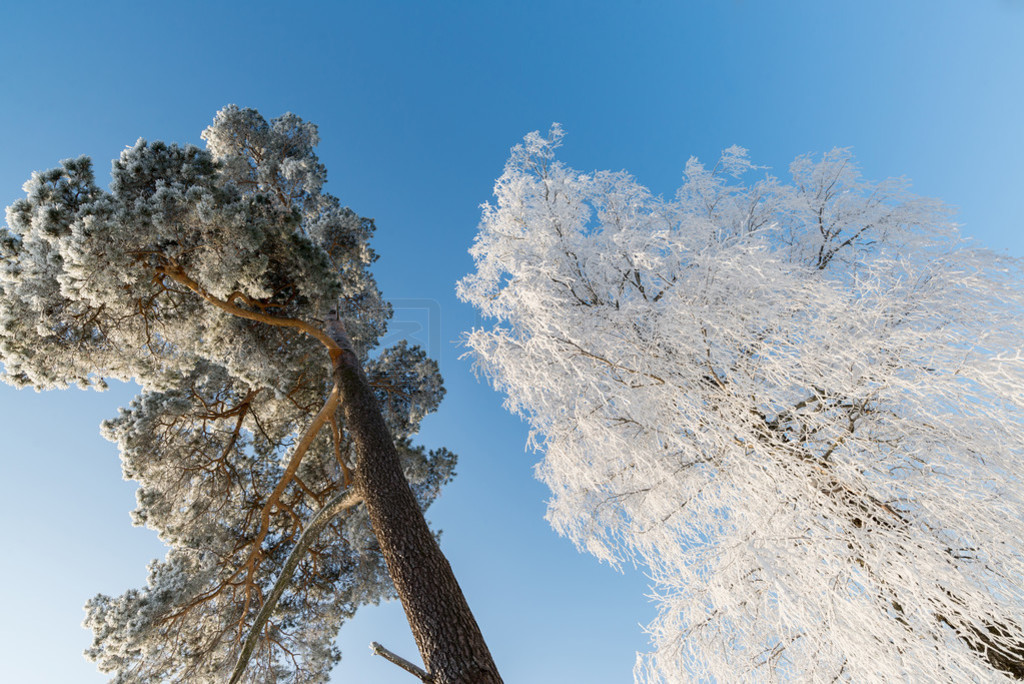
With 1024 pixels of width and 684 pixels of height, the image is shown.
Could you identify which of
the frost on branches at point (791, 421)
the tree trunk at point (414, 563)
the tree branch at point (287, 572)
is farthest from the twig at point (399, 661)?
the frost on branches at point (791, 421)

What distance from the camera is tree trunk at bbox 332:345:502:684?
3225 millimetres

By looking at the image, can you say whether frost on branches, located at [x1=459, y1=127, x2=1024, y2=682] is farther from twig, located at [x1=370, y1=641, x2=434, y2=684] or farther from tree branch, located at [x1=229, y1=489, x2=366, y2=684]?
twig, located at [x1=370, y1=641, x2=434, y2=684]

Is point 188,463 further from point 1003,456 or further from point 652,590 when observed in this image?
point 1003,456

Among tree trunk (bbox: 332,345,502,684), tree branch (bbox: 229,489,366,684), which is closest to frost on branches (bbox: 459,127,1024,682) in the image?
tree trunk (bbox: 332,345,502,684)

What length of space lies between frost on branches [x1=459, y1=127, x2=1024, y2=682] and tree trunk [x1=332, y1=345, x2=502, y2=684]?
4.96 ft

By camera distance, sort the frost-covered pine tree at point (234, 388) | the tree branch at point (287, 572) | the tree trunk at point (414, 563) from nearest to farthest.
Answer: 1. the tree trunk at point (414, 563)
2. the tree branch at point (287, 572)
3. the frost-covered pine tree at point (234, 388)

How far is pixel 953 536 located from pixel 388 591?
282 inches

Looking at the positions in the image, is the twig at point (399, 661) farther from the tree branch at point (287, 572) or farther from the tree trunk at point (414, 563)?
the tree branch at point (287, 572)

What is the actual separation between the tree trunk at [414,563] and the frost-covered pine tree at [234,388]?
1 cm

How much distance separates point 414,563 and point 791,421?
11.2 ft

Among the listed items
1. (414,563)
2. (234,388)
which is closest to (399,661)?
(414,563)

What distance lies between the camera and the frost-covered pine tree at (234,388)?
4234 millimetres

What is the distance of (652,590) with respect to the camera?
4.66 meters

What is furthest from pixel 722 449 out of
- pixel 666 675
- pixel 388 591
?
pixel 388 591
